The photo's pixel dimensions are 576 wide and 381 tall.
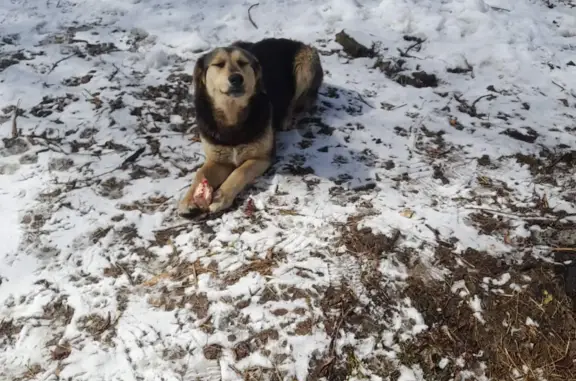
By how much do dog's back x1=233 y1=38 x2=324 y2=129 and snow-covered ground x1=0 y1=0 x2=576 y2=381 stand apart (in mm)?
208

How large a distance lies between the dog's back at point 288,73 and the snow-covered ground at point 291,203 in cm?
21

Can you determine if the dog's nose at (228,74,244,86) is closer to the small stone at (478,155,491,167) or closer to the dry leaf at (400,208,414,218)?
the dry leaf at (400,208,414,218)

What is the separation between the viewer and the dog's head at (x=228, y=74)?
380 cm

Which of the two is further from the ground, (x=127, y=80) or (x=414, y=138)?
(x=127, y=80)

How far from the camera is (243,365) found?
275cm

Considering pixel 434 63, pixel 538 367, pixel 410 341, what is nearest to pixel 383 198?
pixel 410 341

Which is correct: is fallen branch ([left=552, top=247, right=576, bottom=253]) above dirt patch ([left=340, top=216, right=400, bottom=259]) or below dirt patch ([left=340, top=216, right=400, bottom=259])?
below

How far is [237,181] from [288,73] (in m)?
1.61

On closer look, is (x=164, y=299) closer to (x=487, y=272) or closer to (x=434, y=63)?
(x=487, y=272)

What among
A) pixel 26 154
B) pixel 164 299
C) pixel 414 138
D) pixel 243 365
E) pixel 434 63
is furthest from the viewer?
pixel 434 63

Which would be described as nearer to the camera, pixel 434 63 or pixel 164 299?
pixel 164 299

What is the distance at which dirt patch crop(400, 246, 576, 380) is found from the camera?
276 centimetres

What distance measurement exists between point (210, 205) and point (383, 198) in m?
1.31

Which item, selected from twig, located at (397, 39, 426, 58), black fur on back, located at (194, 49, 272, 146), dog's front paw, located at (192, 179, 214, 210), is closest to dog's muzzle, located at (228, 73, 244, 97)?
black fur on back, located at (194, 49, 272, 146)
